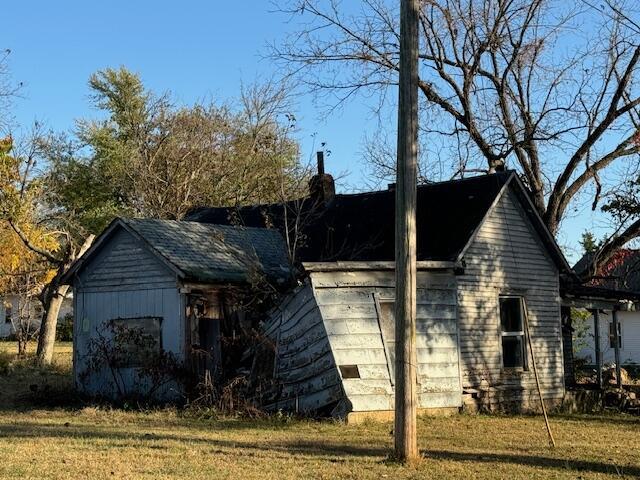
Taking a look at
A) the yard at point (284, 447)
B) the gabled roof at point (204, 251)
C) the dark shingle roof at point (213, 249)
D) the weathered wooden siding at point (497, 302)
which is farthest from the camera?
the weathered wooden siding at point (497, 302)

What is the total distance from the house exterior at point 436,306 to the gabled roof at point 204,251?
138 cm

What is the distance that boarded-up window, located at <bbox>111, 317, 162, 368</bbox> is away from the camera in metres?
19.9

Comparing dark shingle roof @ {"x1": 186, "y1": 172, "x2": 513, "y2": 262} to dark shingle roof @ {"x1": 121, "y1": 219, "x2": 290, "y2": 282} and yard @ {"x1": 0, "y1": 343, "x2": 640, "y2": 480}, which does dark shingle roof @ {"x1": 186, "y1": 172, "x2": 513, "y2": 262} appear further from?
yard @ {"x1": 0, "y1": 343, "x2": 640, "y2": 480}

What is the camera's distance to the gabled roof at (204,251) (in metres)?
19.6

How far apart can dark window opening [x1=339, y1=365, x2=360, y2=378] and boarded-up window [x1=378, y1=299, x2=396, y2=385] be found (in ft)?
2.36

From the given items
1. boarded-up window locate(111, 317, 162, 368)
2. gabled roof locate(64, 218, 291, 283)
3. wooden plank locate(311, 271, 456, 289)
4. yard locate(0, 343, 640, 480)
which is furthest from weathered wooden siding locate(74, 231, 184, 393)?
wooden plank locate(311, 271, 456, 289)

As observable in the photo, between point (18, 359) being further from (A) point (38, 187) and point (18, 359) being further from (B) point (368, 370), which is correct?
(B) point (368, 370)

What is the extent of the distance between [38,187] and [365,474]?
26.6m

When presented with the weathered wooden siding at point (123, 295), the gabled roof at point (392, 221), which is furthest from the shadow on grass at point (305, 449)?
the gabled roof at point (392, 221)

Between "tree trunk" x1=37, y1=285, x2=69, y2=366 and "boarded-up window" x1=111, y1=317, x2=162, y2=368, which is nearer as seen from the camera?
"boarded-up window" x1=111, y1=317, x2=162, y2=368

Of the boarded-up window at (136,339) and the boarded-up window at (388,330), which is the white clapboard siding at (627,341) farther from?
the boarded-up window at (136,339)

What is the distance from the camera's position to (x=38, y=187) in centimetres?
3397

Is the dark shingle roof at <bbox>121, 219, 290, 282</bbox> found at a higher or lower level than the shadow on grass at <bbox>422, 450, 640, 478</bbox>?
higher

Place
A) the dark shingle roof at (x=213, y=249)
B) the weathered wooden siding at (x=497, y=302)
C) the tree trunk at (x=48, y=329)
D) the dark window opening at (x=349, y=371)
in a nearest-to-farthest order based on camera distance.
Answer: the dark window opening at (x=349, y=371), the dark shingle roof at (x=213, y=249), the weathered wooden siding at (x=497, y=302), the tree trunk at (x=48, y=329)
